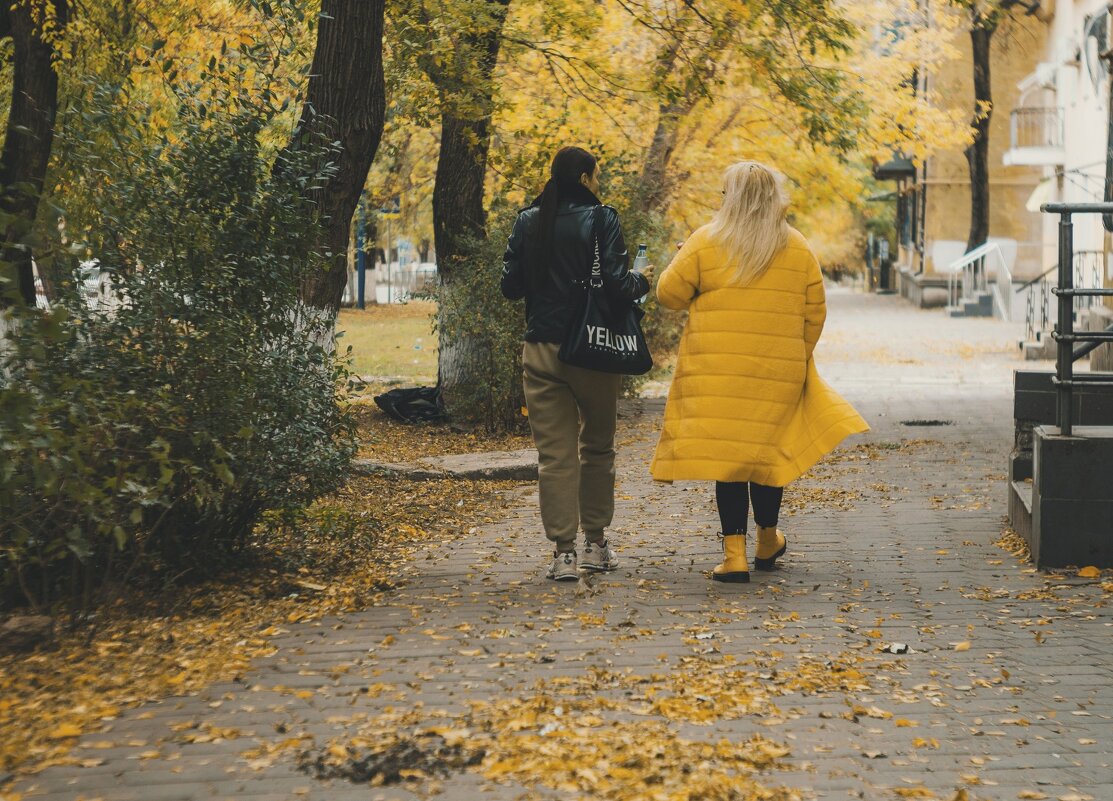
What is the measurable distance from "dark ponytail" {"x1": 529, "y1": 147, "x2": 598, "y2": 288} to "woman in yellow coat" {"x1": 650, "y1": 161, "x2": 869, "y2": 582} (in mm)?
561

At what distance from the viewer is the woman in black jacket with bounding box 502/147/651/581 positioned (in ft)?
22.0

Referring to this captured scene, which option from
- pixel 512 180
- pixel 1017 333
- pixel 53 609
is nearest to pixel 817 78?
pixel 512 180

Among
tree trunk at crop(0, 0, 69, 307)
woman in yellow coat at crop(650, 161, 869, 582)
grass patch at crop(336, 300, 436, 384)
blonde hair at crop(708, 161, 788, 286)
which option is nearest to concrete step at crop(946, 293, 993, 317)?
grass patch at crop(336, 300, 436, 384)

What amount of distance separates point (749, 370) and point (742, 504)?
2.16ft

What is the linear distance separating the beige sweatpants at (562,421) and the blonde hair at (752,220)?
0.80m

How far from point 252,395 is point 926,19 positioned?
25.0m

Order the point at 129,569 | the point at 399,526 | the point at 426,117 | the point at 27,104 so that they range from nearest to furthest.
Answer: the point at 129,569
the point at 399,526
the point at 27,104
the point at 426,117

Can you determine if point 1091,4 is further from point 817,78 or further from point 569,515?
point 569,515

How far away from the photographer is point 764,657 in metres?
5.38

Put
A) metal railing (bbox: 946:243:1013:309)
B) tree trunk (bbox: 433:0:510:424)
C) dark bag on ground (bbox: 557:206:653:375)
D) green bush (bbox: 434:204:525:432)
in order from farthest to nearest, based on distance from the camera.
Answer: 1. metal railing (bbox: 946:243:1013:309)
2. tree trunk (bbox: 433:0:510:424)
3. green bush (bbox: 434:204:525:432)
4. dark bag on ground (bbox: 557:206:653:375)

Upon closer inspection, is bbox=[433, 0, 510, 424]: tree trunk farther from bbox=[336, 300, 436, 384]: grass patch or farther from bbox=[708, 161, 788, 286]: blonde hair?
bbox=[708, 161, 788, 286]: blonde hair

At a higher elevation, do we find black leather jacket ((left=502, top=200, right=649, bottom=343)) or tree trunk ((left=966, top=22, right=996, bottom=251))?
tree trunk ((left=966, top=22, right=996, bottom=251))

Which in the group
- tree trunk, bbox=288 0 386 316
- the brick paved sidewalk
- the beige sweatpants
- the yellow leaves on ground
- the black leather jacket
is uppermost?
tree trunk, bbox=288 0 386 316

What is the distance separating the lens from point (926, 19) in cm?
2853
